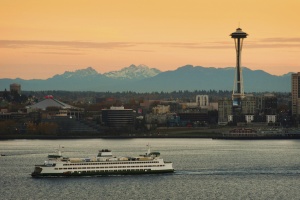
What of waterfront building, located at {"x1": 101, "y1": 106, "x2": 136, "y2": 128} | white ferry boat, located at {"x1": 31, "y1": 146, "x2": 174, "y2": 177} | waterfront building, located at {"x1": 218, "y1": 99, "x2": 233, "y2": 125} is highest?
waterfront building, located at {"x1": 218, "y1": 99, "x2": 233, "y2": 125}

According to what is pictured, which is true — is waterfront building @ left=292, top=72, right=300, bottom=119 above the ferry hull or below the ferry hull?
above

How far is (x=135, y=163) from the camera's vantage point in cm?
6994

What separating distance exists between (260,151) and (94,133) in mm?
51342

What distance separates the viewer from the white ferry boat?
225 ft

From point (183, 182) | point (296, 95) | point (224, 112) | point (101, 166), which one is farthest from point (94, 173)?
point (296, 95)

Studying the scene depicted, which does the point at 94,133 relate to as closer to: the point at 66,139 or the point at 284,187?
the point at 66,139

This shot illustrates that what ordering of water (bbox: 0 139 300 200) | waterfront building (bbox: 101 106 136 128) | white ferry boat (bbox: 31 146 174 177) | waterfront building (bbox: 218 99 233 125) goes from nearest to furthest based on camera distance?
1. water (bbox: 0 139 300 200)
2. white ferry boat (bbox: 31 146 174 177)
3. waterfront building (bbox: 101 106 136 128)
4. waterfront building (bbox: 218 99 233 125)

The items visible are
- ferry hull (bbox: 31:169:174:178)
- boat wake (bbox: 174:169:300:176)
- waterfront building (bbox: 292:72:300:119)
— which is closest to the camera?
ferry hull (bbox: 31:169:174:178)

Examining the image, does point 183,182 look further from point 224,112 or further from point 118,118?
point 224,112

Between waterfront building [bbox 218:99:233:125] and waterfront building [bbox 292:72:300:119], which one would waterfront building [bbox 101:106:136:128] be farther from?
waterfront building [bbox 292:72:300:119]

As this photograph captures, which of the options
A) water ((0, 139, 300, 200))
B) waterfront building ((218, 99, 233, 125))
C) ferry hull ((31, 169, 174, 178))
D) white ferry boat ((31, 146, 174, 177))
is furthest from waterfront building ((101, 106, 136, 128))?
ferry hull ((31, 169, 174, 178))

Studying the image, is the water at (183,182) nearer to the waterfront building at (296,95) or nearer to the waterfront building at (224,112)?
the waterfront building at (224,112)

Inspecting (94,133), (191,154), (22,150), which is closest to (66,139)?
(94,133)

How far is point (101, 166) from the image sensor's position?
69.4 m
